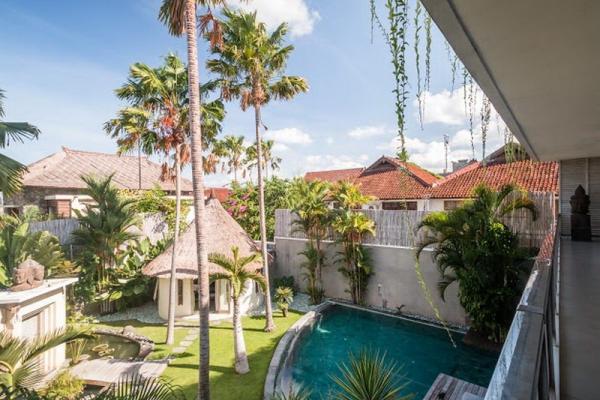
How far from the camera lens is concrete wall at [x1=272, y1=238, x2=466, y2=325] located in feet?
38.2

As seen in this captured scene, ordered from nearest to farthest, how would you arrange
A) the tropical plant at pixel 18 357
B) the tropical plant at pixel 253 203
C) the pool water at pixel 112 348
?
the tropical plant at pixel 18 357
the pool water at pixel 112 348
the tropical plant at pixel 253 203

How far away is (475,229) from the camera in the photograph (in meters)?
9.30

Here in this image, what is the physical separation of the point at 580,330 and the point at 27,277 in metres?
11.5

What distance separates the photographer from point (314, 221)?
1405cm

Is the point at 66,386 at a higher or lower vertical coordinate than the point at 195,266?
lower

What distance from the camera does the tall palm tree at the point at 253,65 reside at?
10.5 m

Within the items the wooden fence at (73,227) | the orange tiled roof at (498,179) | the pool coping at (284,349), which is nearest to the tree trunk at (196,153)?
the pool coping at (284,349)

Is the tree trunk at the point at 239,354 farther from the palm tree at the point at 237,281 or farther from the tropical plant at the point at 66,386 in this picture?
the tropical plant at the point at 66,386

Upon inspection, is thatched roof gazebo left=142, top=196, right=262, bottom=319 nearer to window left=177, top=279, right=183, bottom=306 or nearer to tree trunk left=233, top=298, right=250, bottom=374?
window left=177, top=279, right=183, bottom=306

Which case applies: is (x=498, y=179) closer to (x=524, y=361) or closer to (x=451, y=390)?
(x=451, y=390)

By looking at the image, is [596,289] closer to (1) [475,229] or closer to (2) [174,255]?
(1) [475,229]

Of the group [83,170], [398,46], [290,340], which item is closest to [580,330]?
[398,46]

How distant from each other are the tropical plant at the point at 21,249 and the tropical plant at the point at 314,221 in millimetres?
10198

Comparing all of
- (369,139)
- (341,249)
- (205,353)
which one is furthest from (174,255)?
(369,139)
